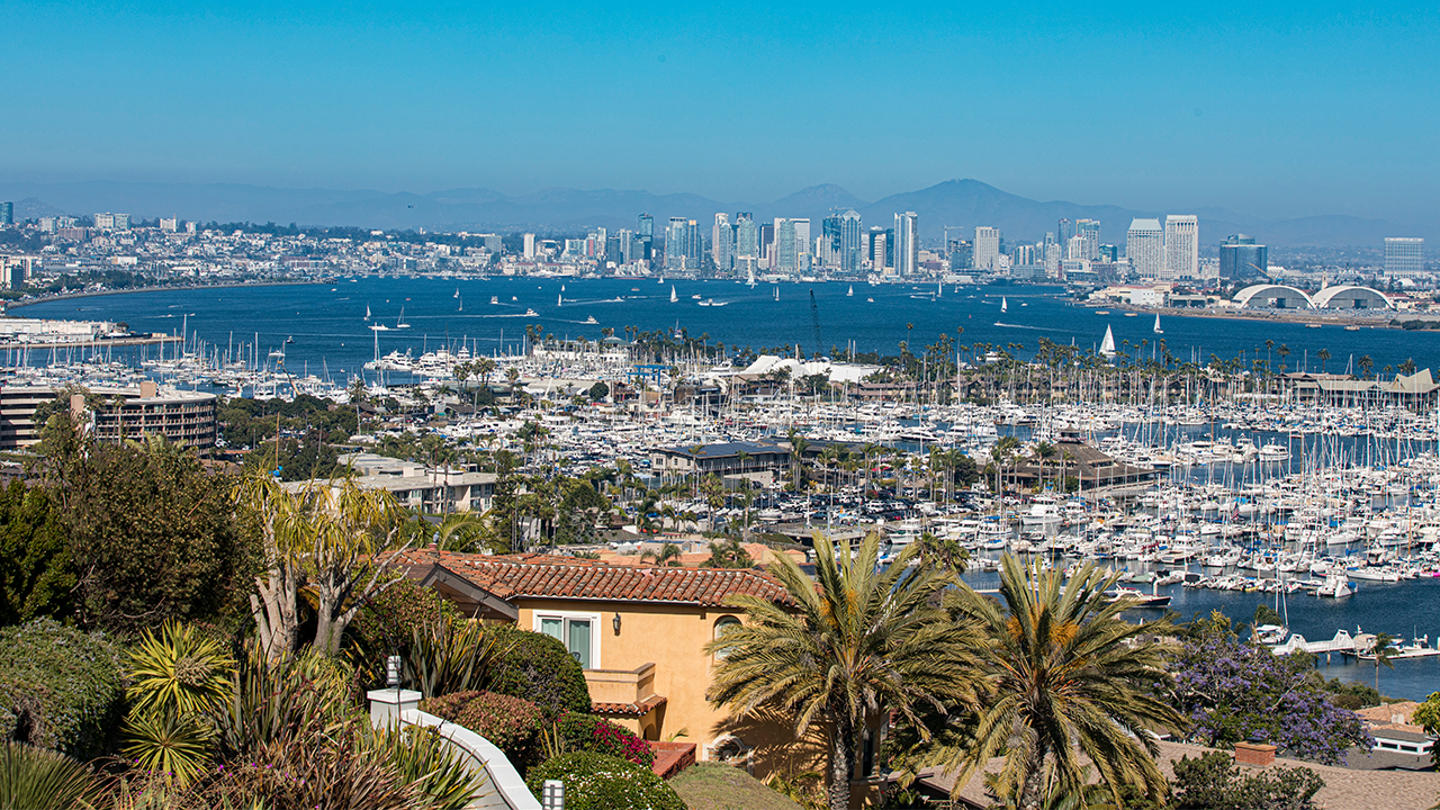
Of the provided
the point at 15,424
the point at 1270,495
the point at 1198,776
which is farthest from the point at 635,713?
the point at 15,424

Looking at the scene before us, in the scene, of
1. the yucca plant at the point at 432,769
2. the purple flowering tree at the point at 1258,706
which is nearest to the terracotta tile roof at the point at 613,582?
the yucca plant at the point at 432,769

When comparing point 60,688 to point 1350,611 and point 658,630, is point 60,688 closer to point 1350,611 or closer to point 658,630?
point 658,630

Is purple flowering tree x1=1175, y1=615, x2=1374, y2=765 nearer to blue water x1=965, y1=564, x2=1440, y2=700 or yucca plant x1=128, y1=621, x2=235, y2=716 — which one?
yucca plant x1=128, y1=621, x2=235, y2=716

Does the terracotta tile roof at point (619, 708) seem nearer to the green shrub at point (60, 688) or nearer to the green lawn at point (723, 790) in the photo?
the green lawn at point (723, 790)

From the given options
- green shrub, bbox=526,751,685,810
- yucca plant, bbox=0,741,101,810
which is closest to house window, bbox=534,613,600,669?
green shrub, bbox=526,751,685,810

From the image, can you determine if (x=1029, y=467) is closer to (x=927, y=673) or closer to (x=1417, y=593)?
(x=1417, y=593)
